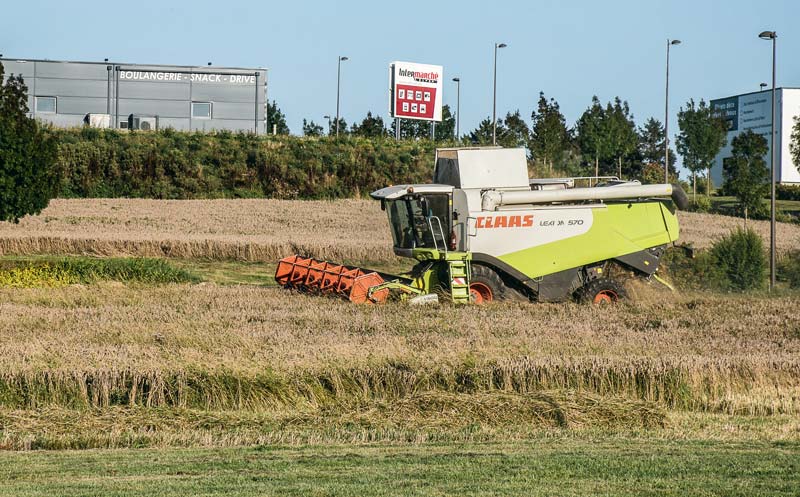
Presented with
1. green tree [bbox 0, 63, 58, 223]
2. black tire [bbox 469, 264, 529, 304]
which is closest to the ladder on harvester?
black tire [bbox 469, 264, 529, 304]

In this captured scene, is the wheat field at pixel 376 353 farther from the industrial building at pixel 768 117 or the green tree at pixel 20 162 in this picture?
the industrial building at pixel 768 117

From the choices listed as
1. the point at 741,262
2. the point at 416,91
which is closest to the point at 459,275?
the point at 741,262

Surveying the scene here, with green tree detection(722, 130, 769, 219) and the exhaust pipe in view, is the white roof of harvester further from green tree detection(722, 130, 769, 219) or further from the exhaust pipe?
green tree detection(722, 130, 769, 219)

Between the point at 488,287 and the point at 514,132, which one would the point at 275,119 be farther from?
the point at 488,287

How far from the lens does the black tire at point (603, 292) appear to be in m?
23.5

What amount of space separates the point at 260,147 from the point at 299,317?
37.1 metres

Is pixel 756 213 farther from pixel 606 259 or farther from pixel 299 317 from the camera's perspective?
pixel 299 317

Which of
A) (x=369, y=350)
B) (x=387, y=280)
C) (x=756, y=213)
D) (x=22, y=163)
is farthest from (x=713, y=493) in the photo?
(x=756, y=213)

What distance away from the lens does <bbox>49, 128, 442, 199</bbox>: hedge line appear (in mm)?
50969

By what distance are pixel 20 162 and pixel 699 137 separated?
46308 mm

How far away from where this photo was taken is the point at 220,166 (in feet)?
175

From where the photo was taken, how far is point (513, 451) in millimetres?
10148

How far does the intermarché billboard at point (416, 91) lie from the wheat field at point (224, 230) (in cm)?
1234

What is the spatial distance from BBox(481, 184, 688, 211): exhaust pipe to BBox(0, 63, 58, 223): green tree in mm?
14084
